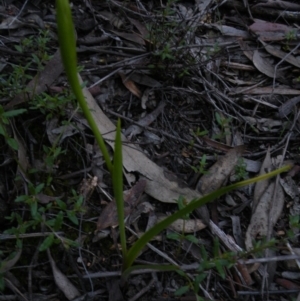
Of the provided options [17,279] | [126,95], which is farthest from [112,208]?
[126,95]

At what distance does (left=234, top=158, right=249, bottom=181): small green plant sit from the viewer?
1566 millimetres

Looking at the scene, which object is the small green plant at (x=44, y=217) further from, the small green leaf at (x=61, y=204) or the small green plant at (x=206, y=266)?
the small green plant at (x=206, y=266)

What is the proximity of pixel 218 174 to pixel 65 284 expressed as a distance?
0.59 meters

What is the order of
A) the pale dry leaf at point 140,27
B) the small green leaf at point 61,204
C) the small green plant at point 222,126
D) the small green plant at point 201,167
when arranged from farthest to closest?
the pale dry leaf at point 140,27 → the small green plant at point 222,126 → the small green plant at point 201,167 → the small green leaf at point 61,204

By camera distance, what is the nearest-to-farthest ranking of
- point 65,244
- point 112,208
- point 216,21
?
1. point 65,244
2. point 112,208
3. point 216,21

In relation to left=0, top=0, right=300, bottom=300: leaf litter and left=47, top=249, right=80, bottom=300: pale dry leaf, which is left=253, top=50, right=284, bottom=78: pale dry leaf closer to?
left=0, top=0, right=300, bottom=300: leaf litter

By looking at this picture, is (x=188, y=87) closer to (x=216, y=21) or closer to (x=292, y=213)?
(x=216, y=21)

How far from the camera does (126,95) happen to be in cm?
175

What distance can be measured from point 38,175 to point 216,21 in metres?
1.03

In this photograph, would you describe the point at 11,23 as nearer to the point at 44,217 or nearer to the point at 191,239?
the point at 44,217

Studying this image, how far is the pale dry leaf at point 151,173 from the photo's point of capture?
1521 mm

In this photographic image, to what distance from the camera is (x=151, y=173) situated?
1565 mm

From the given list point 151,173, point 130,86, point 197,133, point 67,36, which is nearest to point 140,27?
point 130,86

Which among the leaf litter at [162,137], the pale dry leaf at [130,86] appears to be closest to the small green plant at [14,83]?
the leaf litter at [162,137]
